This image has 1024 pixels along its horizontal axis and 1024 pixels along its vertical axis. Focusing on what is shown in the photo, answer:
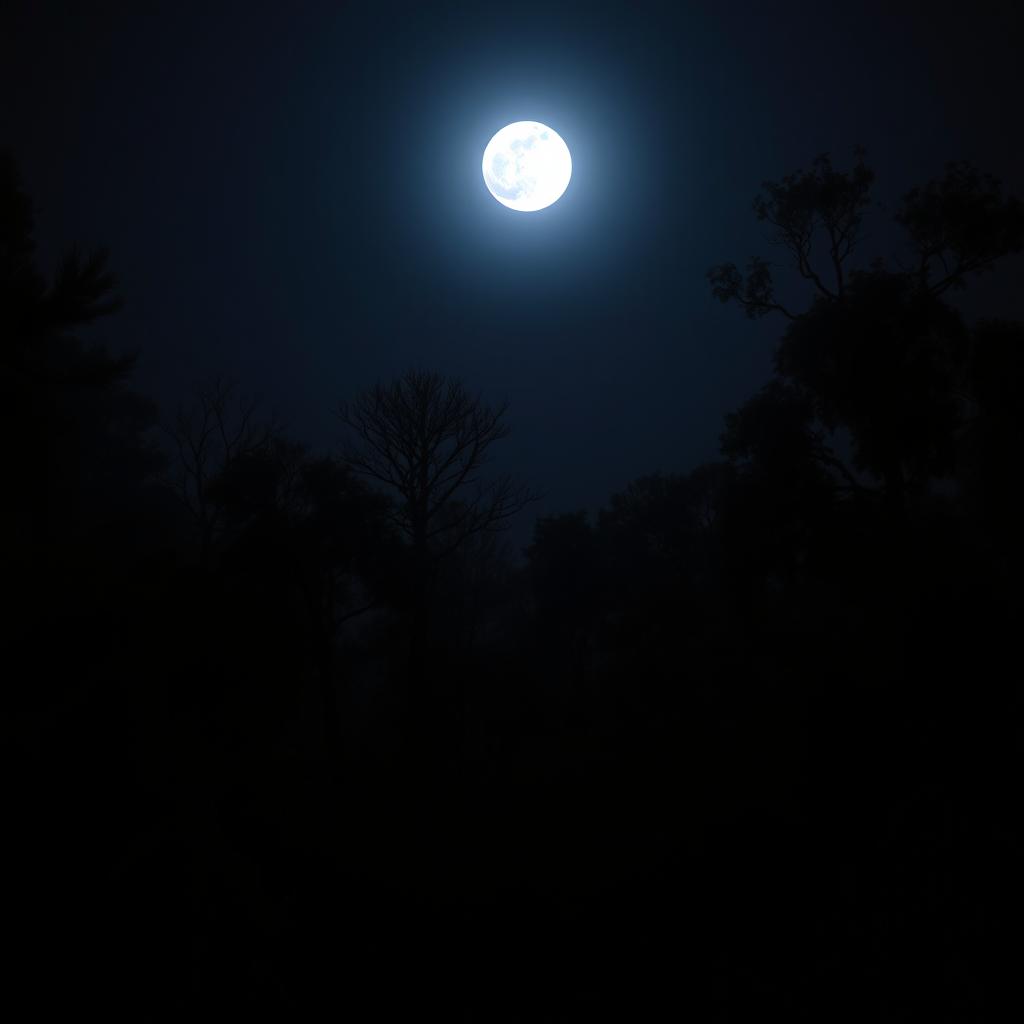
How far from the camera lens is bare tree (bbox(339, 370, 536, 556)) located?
14906 mm

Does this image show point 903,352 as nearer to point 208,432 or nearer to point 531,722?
point 531,722

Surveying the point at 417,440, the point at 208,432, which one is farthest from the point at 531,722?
the point at 208,432

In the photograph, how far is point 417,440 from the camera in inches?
589

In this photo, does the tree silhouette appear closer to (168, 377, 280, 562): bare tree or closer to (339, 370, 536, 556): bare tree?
(339, 370, 536, 556): bare tree

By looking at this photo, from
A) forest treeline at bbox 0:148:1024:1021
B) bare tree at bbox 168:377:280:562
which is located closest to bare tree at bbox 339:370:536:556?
forest treeline at bbox 0:148:1024:1021

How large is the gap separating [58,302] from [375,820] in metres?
10.9

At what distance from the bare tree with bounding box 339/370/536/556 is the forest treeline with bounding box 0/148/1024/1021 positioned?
0.34 feet

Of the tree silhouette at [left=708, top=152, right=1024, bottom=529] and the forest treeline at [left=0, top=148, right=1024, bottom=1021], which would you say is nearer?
the forest treeline at [left=0, top=148, right=1024, bottom=1021]

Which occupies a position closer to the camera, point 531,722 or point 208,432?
point 531,722

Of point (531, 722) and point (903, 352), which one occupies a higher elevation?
point (903, 352)

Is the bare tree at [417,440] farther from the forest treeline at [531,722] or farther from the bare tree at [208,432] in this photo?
the bare tree at [208,432]

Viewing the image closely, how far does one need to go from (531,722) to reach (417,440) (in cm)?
826

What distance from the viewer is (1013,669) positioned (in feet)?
28.8

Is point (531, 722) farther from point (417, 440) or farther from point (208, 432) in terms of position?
point (208, 432)
